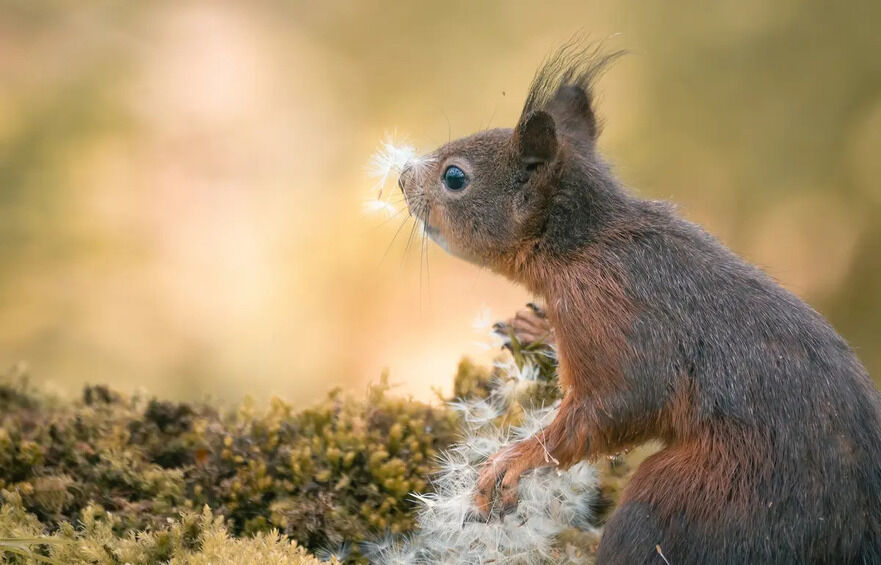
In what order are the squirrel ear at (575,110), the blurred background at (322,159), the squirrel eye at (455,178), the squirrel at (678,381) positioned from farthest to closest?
the blurred background at (322,159) < the squirrel ear at (575,110) < the squirrel eye at (455,178) < the squirrel at (678,381)

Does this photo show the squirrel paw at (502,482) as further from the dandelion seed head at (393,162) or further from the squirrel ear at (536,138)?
the dandelion seed head at (393,162)

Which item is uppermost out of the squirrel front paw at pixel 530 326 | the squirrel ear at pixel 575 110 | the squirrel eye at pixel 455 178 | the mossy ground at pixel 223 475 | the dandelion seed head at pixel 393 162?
the squirrel ear at pixel 575 110

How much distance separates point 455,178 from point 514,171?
263 millimetres

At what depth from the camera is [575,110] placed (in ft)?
12.1

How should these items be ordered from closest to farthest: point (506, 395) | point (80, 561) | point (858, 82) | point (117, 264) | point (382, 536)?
point (80, 561), point (382, 536), point (506, 395), point (858, 82), point (117, 264)

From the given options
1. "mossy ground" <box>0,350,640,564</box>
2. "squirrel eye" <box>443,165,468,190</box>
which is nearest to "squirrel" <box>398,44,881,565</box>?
"squirrel eye" <box>443,165,468,190</box>

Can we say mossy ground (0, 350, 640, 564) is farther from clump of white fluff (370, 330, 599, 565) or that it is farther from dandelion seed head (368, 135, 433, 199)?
dandelion seed head (368, 135, 433, 199)

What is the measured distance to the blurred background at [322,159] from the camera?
21.4 feet

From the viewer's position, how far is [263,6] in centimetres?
765

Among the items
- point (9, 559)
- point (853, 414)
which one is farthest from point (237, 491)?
point (853, 414)

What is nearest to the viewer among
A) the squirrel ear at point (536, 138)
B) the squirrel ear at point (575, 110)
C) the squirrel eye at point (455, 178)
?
the squirrel ear at point (536, 138)

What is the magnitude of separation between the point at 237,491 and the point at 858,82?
17.2 ft

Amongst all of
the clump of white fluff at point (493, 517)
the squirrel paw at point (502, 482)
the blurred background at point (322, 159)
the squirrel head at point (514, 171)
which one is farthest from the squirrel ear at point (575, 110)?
the blurred background at point (322, 159)

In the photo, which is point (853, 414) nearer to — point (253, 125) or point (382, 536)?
point (382, 536)
